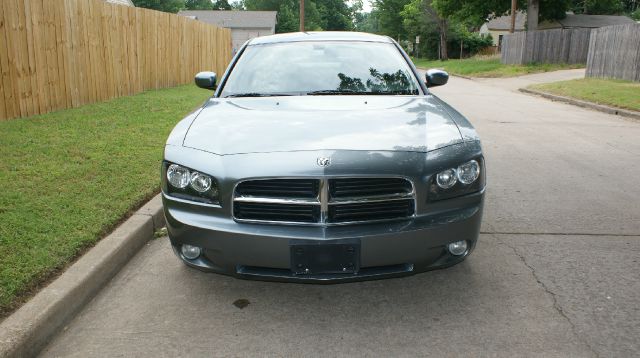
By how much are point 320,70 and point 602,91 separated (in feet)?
44.4

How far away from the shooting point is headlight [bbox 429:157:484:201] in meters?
2.96

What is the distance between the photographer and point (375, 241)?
280 centimetres

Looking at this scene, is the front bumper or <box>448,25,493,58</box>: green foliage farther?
<box>448,25,493,58</box>: green foliage

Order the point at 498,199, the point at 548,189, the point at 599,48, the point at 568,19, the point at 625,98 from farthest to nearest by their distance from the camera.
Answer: the point at 568,19, the point at 599,48, the point at 625,98, the point at 548,189, the point at 498,199

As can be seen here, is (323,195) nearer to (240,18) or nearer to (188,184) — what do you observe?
(188,184)

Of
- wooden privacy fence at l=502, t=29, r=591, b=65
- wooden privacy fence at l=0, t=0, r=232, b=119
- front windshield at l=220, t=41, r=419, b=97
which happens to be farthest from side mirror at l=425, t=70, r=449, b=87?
wooden privacy fence at l=502, t=29, r=591, b=65

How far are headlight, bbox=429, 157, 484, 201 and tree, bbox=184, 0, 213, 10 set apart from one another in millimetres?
105668

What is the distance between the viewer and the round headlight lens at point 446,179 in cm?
298

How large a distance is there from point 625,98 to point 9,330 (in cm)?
1441

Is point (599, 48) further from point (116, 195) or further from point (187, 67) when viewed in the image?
point (116, 195)

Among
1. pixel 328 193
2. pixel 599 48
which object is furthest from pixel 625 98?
pixel 328 193

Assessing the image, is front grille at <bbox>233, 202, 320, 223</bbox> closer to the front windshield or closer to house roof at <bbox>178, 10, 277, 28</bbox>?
the front windshield

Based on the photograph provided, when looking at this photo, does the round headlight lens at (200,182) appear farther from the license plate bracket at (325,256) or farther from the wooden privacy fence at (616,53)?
the wooden privacy fence at (616,53)

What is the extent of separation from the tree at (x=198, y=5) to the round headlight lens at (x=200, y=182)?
105 meters
